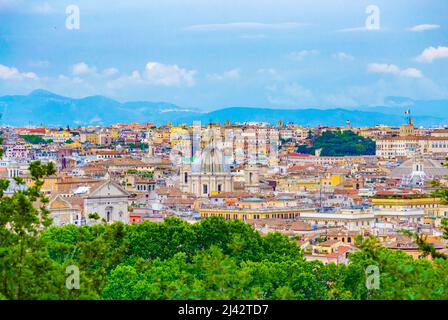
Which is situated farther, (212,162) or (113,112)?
(113,112)

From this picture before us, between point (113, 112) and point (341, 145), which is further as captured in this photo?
point (113, 112)

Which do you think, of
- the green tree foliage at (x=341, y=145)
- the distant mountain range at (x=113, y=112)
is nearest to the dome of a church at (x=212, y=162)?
the distant mountain range at (x=113, y=112)

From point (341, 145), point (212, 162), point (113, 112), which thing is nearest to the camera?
point (212, 162)

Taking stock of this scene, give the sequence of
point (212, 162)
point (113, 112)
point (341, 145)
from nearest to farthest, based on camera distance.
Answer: point (212, 162)
point (341, 145)
point (113, 112)

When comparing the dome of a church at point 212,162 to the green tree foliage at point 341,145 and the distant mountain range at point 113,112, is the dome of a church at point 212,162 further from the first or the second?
the green tree foliage at point 341,145

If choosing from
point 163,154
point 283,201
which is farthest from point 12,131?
point 283,201

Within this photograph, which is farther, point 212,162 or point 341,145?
point 341,145

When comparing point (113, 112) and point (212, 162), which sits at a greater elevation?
point (113, 112)

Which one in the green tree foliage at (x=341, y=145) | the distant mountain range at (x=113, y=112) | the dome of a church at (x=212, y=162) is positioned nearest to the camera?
the dome of a church at (x=212, y=162)

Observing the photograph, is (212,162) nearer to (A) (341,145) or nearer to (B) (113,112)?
(A) (341,145)

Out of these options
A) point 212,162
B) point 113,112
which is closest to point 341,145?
point 113,112
